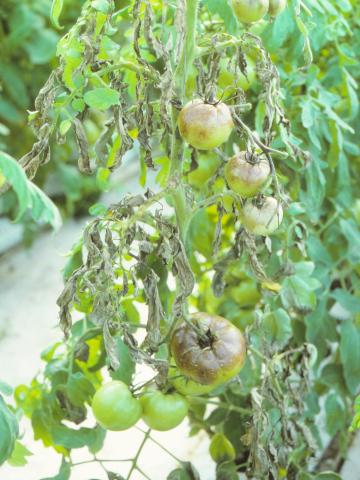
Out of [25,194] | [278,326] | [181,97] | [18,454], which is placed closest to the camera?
[25,194]

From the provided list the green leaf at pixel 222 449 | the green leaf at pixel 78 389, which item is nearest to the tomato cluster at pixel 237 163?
the green leaf at pixel 78 389

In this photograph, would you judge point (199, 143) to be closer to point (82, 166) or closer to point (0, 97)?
point (82, 166)

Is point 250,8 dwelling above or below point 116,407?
above

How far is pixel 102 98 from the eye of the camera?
934 mm

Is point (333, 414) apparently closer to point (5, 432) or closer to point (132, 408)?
point (132, 408)

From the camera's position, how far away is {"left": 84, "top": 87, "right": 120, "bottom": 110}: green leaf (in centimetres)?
93

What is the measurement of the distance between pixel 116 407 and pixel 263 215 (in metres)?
0.30

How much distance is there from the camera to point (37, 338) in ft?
7.16

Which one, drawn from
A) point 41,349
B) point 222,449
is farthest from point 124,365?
point 41,349

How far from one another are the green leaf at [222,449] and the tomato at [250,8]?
0.71m

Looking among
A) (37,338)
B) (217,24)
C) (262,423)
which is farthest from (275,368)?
(37,338)

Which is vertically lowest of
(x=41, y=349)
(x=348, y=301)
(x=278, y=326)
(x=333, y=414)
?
(x=41, y=349)

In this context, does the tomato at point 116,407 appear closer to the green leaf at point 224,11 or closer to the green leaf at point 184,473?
the green leaf at point 184,473

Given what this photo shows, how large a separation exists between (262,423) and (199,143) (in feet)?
1.35
